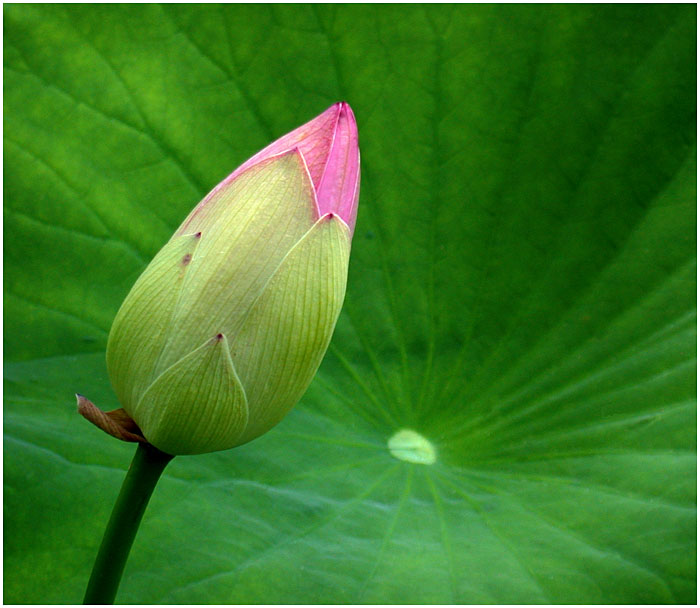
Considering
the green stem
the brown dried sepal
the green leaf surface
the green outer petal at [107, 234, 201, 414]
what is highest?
the green leaf surface

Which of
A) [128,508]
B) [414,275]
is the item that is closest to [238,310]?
[128,508]

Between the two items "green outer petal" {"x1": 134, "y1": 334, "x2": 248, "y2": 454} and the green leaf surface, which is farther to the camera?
the green leaf surface

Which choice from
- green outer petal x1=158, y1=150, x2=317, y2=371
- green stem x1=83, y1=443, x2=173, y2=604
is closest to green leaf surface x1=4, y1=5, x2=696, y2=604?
green stem x1=83, y1=443, x2=173, y2=604

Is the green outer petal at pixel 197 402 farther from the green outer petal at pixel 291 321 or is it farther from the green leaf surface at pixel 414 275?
the green leaf surface at pixel 414 275

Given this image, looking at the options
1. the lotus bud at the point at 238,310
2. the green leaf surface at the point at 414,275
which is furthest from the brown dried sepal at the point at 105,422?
the green leaf surface at the point at 414,275

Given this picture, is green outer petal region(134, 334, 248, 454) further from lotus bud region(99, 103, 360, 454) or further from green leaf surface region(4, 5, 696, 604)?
green leaf surface region(4, 5, 696, 604)

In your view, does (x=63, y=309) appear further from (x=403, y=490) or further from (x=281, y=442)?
(x=403, y=490)

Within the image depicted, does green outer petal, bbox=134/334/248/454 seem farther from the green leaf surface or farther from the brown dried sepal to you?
the green leaf surface

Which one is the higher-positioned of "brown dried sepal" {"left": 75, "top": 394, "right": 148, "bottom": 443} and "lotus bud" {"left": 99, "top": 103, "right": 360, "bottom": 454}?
"lotus bud" {"left": 99, "top": 103, "right": 360, "bottom": 454}
